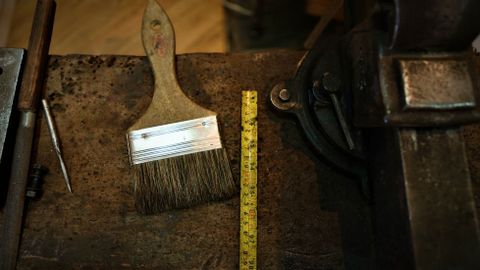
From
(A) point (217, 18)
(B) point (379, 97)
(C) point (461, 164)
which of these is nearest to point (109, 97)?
(B) point (379, 97)

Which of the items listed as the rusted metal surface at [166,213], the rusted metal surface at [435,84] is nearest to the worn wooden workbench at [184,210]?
the rusted metal surface at [166,213]

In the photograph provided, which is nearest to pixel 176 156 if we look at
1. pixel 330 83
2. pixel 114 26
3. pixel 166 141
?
pixel 166 141

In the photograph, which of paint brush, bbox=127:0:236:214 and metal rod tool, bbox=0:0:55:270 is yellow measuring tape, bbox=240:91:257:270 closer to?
paint brush, bbox=127:0:236:214

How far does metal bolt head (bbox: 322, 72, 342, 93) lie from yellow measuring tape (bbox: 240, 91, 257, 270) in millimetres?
218

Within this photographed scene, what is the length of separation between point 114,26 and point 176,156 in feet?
4.50

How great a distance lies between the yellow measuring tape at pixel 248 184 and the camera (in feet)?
3.01

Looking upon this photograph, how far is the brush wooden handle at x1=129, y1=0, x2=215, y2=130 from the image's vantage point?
950mm

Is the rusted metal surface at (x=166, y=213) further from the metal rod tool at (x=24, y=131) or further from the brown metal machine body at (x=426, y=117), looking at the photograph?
the brown metal machine body at (x=426, y=117)

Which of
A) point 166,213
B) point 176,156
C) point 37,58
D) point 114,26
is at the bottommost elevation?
point 166,213

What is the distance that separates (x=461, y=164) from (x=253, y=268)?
57cm

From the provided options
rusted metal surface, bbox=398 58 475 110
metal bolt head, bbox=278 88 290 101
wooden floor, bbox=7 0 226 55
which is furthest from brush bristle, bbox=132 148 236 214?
wooden floor, bbox=7 0 226 55

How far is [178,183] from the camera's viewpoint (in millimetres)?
926

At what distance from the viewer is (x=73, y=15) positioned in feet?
6.51

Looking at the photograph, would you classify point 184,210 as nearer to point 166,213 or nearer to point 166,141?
point 166,213
